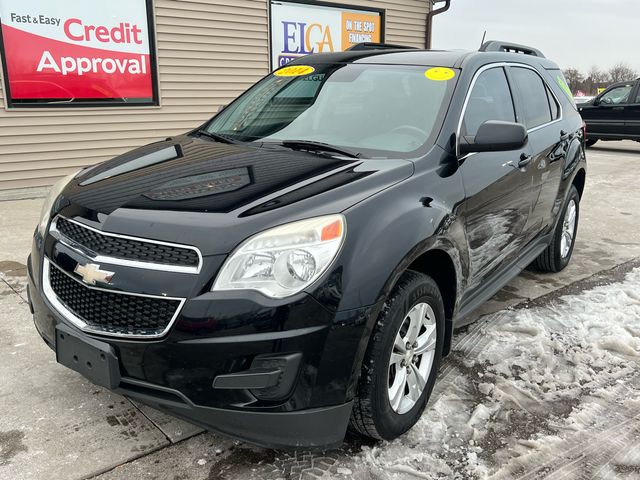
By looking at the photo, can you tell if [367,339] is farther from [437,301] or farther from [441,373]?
[441,373]

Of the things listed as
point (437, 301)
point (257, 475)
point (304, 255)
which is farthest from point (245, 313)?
point (437, 301)

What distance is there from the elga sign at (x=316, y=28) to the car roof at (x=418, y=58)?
5.85m

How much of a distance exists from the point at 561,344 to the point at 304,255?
7.38ft

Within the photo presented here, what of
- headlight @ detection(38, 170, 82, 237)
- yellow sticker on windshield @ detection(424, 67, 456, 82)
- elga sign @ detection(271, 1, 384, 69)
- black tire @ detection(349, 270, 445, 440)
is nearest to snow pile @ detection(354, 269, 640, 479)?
black tire @ detection(349, 270, 445, 440)

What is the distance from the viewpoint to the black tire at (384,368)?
2.26 metres

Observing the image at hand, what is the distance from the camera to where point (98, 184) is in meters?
2.71

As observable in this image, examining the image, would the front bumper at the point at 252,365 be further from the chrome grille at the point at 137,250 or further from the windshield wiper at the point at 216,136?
the windshield wiper at the point at 216,136

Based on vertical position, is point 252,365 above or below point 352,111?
below

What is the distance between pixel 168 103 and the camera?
8492 millimetres

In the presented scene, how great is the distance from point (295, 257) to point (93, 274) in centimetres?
78

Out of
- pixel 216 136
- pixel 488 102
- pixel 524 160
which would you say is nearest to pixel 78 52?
pixel 216 136

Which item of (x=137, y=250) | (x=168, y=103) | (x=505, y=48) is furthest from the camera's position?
(x=168, y=103)

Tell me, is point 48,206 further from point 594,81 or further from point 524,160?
point 594,81

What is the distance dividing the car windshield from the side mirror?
0.22 m
